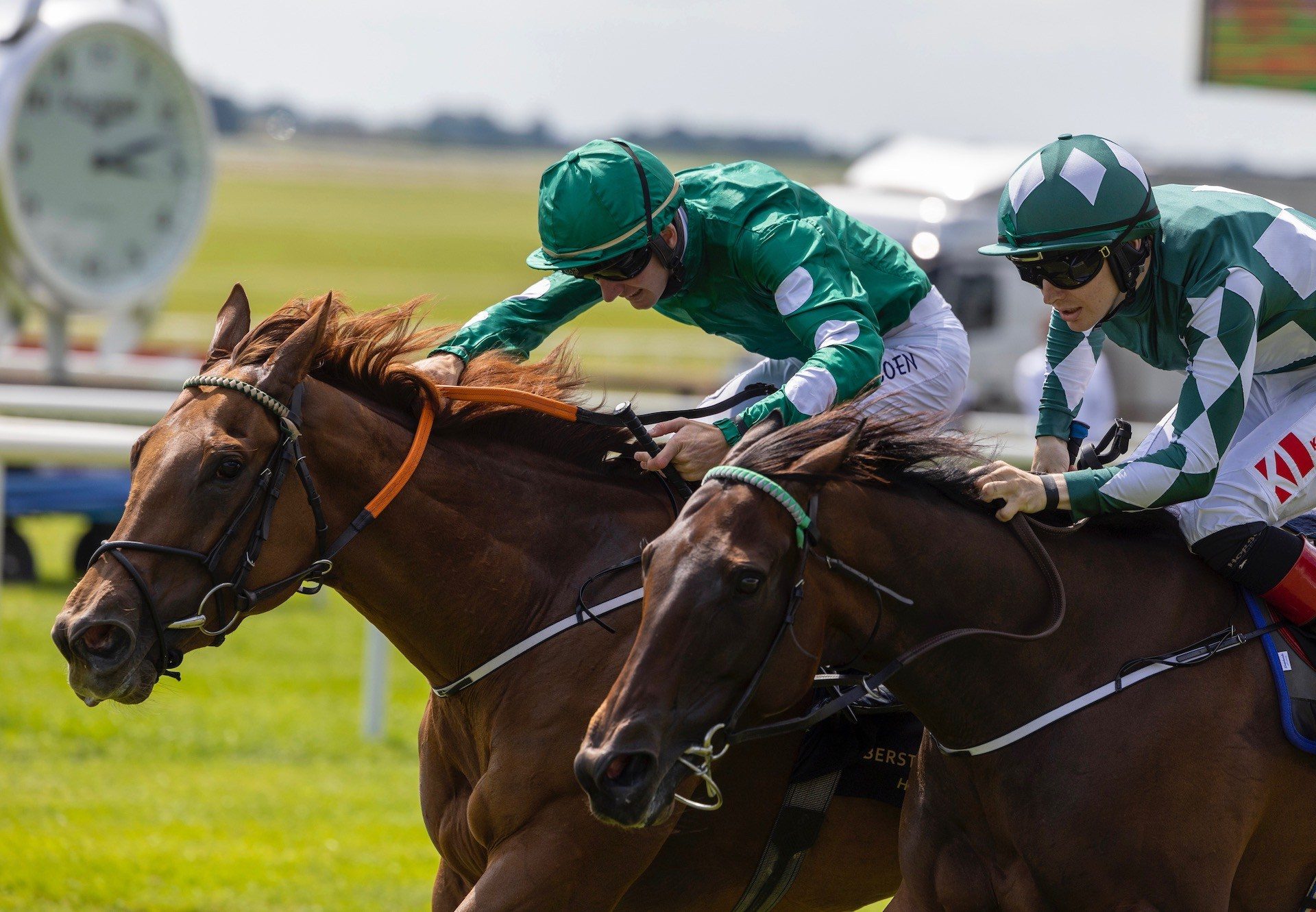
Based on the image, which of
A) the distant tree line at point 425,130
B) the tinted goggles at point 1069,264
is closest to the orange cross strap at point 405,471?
the tinted goggles at point 1069,264

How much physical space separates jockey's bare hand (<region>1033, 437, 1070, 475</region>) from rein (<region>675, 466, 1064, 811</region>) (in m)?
0.63

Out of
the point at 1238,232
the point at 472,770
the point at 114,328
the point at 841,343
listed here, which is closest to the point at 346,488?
the point at 472,770

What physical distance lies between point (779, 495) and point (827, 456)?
0.15 m

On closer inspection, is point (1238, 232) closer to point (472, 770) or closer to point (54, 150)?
point (472, 770)

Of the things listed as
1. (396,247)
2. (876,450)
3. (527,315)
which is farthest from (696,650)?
(396,247)

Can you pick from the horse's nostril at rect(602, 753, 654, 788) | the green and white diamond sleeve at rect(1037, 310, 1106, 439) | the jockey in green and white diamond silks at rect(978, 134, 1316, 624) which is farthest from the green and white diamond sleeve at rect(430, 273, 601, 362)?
the horse's nostril at rect(602, 753, 654, 788)

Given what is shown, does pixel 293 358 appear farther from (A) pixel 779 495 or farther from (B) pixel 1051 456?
(B) pixel 1051 456

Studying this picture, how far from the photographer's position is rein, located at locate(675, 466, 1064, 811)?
8.59 feet

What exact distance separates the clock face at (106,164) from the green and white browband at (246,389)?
8667 mm

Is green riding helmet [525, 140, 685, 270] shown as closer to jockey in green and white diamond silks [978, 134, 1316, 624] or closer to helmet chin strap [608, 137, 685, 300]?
helmet chin strap [608, 137, 685, 300]

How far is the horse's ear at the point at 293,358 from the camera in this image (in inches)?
122

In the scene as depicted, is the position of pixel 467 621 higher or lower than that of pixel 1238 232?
lower

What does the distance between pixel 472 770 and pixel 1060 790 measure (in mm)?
1246

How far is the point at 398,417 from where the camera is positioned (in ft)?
11.0
